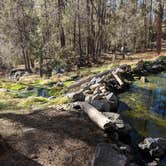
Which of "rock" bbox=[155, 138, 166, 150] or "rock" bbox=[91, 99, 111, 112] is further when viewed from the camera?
"rock" bbox=[91, 99, 111, 112]

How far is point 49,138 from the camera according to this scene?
300 inches

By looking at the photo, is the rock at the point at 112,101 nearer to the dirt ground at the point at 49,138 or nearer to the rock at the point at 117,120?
the rock at the point at 117,120

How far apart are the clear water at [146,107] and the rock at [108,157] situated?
296 centimetres

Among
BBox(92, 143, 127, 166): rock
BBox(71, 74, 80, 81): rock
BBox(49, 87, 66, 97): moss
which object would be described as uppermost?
BBox(71, 74, 80, 81): rock

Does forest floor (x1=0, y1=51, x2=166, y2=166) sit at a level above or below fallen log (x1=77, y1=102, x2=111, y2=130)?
below

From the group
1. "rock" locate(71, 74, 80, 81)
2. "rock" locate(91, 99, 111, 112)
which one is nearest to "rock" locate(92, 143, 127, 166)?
"rock" locate(91, 99, 111, 112)

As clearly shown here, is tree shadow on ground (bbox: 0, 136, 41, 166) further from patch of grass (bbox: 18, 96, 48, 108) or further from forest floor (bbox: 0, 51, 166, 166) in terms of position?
patch of grass (bbox: 18, 96, 48, 108)

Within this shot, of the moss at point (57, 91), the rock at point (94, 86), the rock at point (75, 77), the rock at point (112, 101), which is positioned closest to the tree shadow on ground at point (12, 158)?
the rock at point (112, 101)

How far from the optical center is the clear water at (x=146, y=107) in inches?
397

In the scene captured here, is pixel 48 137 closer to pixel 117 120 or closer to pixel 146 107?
pixel 117 120

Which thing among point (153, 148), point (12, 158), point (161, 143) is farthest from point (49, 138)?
point (161, 143)

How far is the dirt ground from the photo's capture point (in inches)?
261

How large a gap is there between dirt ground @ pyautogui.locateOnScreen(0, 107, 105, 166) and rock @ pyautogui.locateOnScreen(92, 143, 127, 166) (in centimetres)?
27

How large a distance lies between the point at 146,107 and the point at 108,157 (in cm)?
652
